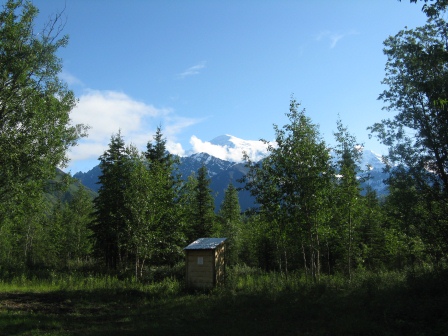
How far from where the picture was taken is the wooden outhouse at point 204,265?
16438 mm

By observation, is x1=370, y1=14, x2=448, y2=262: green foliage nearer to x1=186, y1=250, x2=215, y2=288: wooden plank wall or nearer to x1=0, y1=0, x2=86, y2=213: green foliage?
x1=186, y1=250, x2=215, y2=288: wooden plank wall

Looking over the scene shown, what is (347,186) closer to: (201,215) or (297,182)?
(297,182)

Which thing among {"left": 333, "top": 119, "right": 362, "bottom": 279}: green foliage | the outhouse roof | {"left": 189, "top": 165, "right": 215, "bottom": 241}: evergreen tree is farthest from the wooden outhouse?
{"left": 189, "top": 165, "right": 215, "bottom": 241}: evergreen tree

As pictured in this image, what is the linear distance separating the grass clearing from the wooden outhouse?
2.13 feet

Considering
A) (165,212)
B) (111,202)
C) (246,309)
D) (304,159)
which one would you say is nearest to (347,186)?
(304,159)

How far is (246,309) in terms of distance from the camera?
11.7 metres

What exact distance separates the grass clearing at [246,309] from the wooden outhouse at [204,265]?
2.13 feet

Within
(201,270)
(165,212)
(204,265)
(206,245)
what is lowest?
(201,270)

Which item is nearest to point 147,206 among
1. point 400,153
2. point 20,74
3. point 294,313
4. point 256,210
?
point 256,210

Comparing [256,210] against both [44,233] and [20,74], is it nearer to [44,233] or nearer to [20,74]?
[20,74]

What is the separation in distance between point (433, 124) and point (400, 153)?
178cm

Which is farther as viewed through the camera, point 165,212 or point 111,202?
point 111,202

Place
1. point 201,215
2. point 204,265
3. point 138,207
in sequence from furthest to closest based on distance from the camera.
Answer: point 201,215, point 138,207, point 204,265

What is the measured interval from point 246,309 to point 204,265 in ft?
17.1
